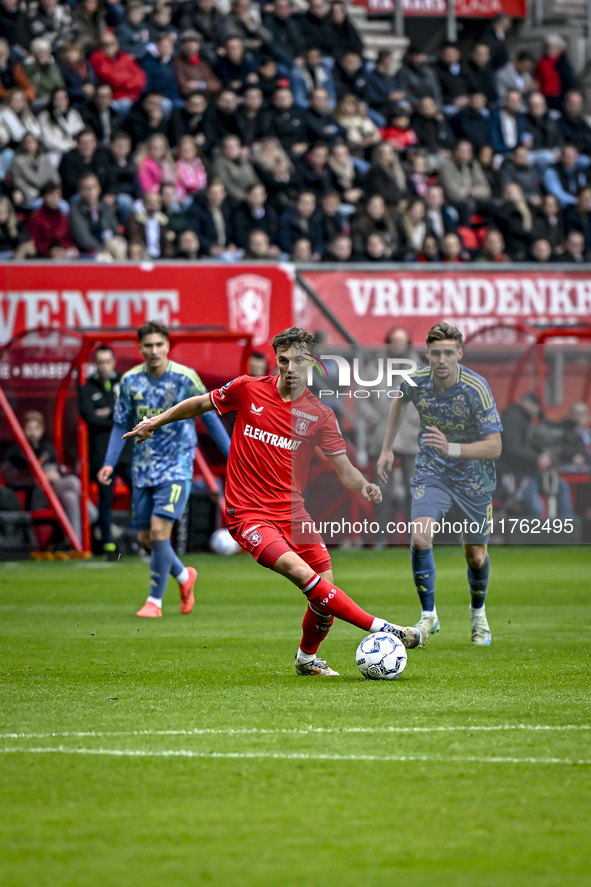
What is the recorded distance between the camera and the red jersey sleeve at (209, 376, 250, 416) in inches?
302

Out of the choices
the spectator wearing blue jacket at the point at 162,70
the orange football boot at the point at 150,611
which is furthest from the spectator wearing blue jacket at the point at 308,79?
the orange football boot at the point at 150,611

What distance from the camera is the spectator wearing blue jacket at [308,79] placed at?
21.3 metres

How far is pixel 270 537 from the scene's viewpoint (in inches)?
289

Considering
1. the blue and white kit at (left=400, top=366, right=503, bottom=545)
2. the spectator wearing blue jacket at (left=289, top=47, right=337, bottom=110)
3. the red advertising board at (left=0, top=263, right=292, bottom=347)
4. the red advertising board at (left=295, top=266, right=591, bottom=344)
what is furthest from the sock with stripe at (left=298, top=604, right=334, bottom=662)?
the spectator wearing blue jacket at (left=289, top=47, right=337, bottom=110)

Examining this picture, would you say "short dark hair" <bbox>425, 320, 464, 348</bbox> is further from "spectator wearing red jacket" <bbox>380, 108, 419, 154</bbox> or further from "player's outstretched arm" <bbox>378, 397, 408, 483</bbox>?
"spectator wearing red jacket" <bbox>380, 108, 419, 154</bbox>

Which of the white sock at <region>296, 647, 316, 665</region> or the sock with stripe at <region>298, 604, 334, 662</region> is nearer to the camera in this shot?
the sock with stripe at <region>298, 604, 334, 662</region>

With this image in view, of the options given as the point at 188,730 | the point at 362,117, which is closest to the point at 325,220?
the point at 362,117

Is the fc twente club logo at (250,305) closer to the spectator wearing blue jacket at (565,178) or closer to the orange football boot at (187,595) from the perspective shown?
the orange football boot at (187,595)

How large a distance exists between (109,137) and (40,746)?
49.5ft

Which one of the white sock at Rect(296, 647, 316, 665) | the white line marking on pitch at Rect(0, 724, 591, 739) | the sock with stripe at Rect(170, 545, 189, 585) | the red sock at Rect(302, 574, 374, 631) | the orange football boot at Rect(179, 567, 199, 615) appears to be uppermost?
the red sock at Rect(302, 574, 374, 631)

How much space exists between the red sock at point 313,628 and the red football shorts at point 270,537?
301 millimetres

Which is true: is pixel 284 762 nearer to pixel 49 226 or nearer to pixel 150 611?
pixel 150 611

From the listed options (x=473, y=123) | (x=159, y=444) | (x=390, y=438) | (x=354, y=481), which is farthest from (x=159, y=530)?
(x=473, y=123)

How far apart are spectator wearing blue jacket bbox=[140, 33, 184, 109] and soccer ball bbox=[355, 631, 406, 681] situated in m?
14.3
